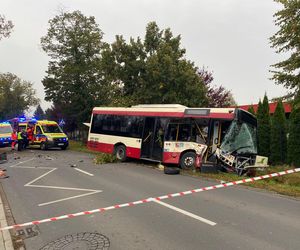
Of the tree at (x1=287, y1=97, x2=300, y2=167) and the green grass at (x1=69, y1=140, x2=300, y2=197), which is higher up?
the tree at (x1=287, y1=97, x2=300, y2=167)

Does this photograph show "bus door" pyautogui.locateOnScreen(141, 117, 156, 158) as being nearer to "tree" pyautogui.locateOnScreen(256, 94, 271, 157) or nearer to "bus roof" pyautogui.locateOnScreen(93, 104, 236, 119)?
"bus roof" pyautogui.locateOnScreen(93, 104, 236, 119)

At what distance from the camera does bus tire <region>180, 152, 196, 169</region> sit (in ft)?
48.4

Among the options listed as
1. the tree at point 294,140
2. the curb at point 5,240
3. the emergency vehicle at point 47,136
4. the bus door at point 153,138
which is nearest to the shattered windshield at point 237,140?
the bus door at point 153,138

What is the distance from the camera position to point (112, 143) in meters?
18.7

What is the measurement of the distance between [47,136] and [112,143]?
1087 cm

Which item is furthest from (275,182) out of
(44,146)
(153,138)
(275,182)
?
(44,146)

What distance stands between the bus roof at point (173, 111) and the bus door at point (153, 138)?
1.33 ft

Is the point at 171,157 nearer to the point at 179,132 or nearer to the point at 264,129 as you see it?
the point at 179,132

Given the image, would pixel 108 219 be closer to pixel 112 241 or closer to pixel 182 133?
pixel 112 241

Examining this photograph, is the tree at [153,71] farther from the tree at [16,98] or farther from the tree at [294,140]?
the tree at [16,98]

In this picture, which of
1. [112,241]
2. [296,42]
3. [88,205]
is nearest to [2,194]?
[88,205]

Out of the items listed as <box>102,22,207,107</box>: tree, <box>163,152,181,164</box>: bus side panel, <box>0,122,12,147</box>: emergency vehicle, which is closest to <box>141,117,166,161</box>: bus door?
<box>163,152,181,164</box>: bus side panel

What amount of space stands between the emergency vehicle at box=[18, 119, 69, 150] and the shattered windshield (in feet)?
58.4

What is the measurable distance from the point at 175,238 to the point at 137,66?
2141cm
